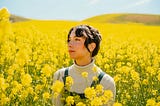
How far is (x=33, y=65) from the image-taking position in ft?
18.8

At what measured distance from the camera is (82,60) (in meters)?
2.83

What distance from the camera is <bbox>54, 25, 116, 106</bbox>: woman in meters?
2.75

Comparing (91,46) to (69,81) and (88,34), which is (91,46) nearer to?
(88,34)

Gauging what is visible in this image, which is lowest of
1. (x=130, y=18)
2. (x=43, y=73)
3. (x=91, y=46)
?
(x=130, y=18)

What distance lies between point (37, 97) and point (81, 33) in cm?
69

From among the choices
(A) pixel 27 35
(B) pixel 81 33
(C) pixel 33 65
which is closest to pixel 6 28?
(B) pixel 81 33

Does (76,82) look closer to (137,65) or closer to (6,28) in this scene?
(6,28)

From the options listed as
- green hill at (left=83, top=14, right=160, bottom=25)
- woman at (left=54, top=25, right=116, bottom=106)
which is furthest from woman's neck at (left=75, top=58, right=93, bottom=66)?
green hill at (left=83, top=14, right=160, bottom=25)

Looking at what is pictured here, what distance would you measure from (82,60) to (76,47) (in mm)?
142

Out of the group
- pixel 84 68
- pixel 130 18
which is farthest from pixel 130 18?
pixel 84 68

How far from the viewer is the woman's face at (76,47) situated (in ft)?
8.89

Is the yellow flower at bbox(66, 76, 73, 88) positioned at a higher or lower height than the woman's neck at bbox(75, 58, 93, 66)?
lower

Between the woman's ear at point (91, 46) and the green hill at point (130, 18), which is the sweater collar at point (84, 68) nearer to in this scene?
the woman's ear at point (91, 46)

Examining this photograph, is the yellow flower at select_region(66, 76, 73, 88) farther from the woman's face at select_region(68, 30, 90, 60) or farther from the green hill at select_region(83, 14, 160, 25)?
the green hill at select_region(83, 14, 160, 25)
